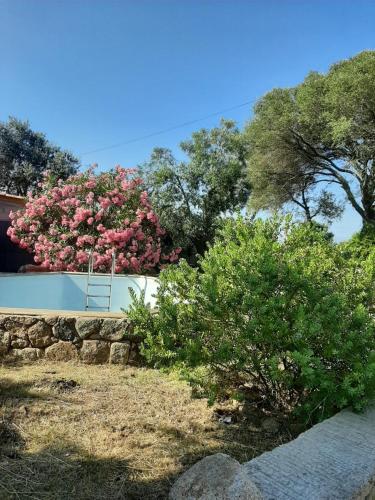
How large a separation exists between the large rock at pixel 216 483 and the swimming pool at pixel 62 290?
7401 millimetres

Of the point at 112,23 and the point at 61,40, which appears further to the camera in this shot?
the point at 61,40

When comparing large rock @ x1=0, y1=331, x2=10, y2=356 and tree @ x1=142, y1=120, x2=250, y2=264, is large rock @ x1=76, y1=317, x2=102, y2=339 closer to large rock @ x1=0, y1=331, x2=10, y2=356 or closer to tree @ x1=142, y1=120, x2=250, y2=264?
large rock @ x1=0, y1=331, x2=10, y2=356

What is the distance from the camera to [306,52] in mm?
12406

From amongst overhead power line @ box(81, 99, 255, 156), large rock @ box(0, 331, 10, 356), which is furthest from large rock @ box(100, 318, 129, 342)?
overhead power line @ box(81, 99, 255, 156)

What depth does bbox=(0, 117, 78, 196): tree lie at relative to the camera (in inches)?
845

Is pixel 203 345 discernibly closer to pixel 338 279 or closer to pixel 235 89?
pixel 338 279

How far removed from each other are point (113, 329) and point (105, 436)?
7.05 ft

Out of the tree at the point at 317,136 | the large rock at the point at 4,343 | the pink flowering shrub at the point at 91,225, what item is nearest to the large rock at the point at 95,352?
the large rock at the point at 4,343

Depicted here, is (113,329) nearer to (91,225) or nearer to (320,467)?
(320,467)

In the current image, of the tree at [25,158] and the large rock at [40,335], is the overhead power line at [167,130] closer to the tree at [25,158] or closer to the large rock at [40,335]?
the tree at [25,158]

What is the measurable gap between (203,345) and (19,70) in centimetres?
1386

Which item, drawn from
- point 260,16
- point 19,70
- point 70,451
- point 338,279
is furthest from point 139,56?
point 70,451

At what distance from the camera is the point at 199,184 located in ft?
64.5

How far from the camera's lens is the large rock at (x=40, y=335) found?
196 inches
